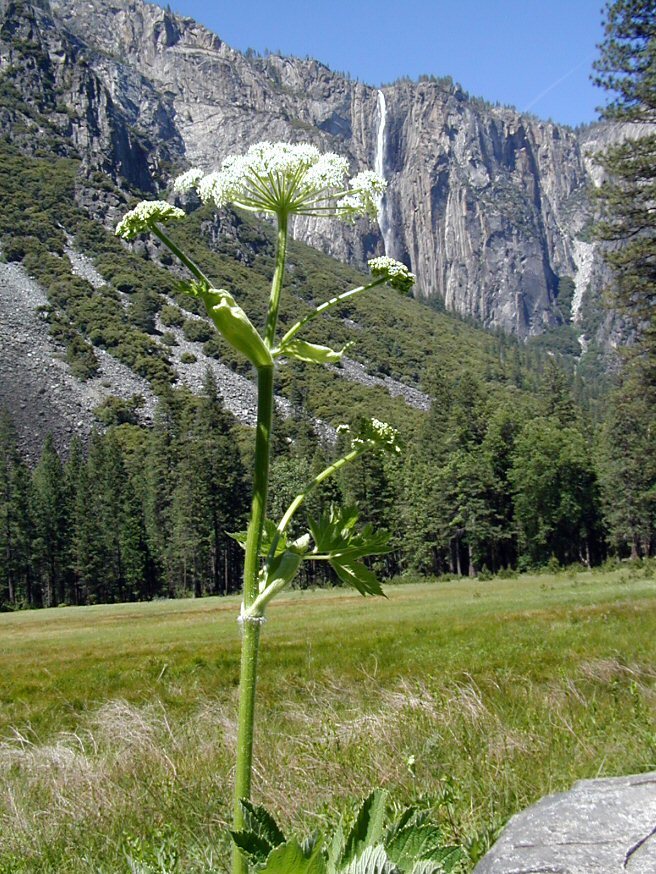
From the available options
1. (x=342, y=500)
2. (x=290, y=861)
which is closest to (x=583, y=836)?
(x=290, y=861)

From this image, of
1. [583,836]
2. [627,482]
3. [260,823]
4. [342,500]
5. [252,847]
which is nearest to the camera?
[252,847]

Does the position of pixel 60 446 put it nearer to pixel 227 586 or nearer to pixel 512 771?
pixel 227 586

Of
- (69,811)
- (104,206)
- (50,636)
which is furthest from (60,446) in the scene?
(69,811)

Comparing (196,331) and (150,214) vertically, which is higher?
(196,331)

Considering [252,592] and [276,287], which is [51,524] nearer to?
[276,287]

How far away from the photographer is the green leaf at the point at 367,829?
2330 millimetres

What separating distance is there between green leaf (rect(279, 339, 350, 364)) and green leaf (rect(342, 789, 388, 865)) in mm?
1399

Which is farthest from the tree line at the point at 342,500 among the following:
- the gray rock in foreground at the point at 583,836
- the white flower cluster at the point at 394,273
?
the white flower cluster at the point at 394,273

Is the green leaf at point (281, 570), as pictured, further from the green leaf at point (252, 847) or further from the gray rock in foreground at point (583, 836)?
the gray rock in foreground at point (583, 836)

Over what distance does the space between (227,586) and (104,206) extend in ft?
433

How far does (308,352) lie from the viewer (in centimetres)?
261

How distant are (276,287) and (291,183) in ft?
1.43

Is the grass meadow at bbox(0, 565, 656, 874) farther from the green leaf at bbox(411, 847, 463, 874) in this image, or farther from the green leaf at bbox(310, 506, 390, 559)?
the green leaf at bbox(310, 506, 390, 559)

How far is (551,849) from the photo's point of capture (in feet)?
10.1
